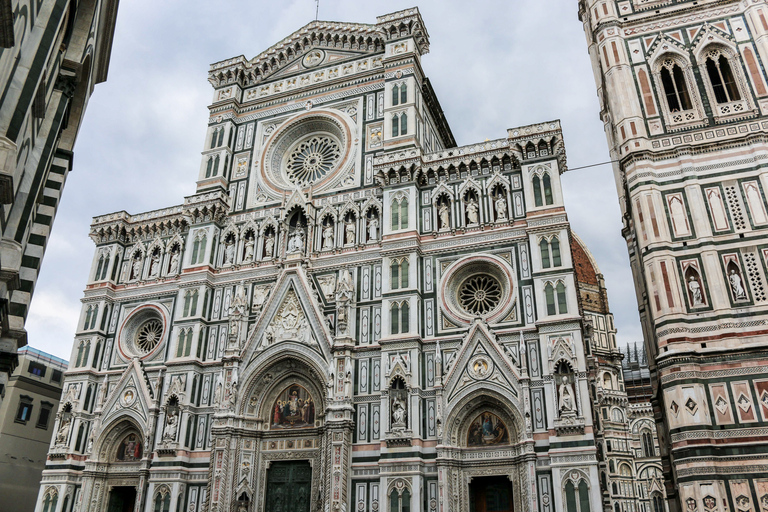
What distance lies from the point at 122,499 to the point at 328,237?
45.9 ft

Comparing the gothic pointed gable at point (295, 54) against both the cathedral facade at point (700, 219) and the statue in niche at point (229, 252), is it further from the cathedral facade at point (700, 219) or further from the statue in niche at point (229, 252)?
the cathedral facade at point (700, 219)

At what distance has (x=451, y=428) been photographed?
2066 centimetres

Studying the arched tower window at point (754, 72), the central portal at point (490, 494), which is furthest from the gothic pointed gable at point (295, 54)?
the central portal at point (490, 494)

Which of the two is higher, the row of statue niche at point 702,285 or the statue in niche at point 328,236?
the statue in niche at point 328,236

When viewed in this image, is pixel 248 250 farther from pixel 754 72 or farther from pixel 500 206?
pixel 754 72

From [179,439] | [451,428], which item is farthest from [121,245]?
[451,428]

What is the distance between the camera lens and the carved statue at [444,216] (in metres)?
24.3

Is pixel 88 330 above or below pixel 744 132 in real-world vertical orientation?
below

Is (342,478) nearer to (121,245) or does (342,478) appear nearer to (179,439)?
(179,439)

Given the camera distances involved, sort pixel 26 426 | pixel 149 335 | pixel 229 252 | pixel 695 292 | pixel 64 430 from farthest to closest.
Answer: pixel 26 426, pixel 149 335, pixel 229 252, pixel 64 430, pixel 695 292

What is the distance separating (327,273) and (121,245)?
1165 centimetres

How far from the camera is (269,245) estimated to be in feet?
88.2

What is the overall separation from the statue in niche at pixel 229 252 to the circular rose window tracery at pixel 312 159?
4094mm

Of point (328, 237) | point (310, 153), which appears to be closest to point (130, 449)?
point (328, 237)
